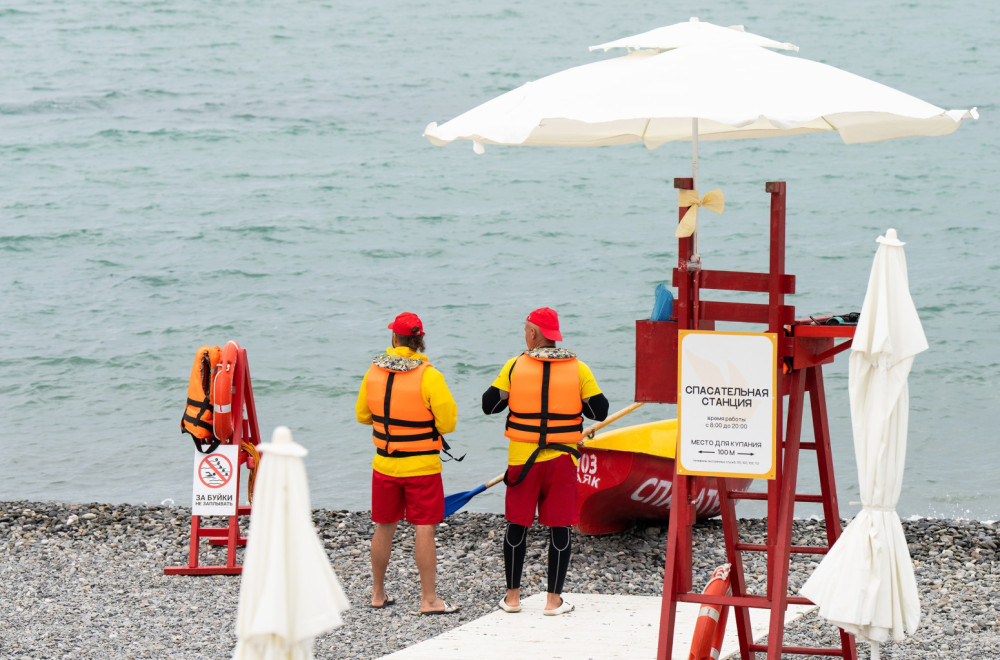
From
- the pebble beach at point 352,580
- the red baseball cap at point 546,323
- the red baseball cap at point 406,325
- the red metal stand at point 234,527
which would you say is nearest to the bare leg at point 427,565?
the pebble beach at point 352,580

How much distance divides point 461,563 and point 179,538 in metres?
2.29

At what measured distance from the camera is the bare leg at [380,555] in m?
7.24

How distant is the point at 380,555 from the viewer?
7.30 metres

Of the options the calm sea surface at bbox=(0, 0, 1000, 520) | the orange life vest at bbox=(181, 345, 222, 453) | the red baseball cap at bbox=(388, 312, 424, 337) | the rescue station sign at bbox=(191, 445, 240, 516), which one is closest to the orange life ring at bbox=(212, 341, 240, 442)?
the orange life vest at bbox=(181, 345, 222, 453)

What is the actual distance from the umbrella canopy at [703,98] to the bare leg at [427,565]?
9.49 feet

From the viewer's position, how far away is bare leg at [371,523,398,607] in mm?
7238

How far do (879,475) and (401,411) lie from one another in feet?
10.5

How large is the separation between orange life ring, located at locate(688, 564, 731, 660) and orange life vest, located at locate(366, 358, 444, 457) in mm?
2192

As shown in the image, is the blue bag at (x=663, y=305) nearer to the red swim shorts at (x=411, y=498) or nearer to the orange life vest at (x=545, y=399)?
the orange life vest at (x=545, y=399)

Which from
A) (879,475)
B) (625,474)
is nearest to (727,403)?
(879,475)

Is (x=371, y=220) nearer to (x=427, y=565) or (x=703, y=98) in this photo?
(x=427, y=565)

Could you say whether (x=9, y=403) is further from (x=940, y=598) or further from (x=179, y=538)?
(x=940, y=598)

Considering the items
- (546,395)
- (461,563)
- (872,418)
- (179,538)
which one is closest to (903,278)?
(872,418)

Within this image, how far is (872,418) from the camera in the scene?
4.43 metres
